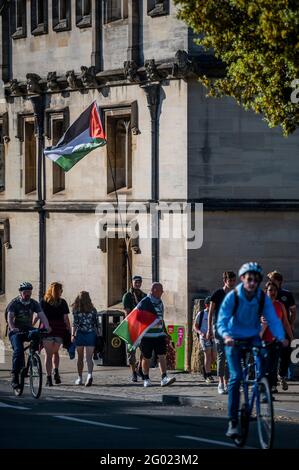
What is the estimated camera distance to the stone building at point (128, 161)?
29.1 m

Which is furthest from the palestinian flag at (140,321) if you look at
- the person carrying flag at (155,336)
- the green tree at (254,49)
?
the green tree at (254,49)

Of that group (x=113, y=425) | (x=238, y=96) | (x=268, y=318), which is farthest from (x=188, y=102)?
(x=268, y=318)

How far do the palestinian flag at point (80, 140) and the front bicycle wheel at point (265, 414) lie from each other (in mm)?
14416

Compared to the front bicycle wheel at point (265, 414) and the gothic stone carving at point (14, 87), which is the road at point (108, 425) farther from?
the gothic stone carving at point (14, 87)

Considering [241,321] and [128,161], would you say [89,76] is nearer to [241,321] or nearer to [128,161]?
[128,161]

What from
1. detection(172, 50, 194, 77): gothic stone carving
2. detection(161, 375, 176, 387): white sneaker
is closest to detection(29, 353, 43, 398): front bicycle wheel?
detection(161, 375, 176, 387): white sneaker

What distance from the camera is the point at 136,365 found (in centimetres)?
2798

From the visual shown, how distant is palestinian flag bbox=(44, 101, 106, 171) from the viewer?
30469 mm

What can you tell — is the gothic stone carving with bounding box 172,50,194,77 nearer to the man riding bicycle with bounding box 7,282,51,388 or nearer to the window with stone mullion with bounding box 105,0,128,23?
the window with stone mullion with bounding box 105,0,128,23

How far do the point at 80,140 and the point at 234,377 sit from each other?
1508cm

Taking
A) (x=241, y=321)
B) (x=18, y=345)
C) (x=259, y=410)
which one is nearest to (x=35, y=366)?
(x=18, y=345)

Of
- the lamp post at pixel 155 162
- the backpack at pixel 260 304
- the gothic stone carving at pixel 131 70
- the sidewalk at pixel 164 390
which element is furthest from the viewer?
the gothic stone carving at pixel 131 70
